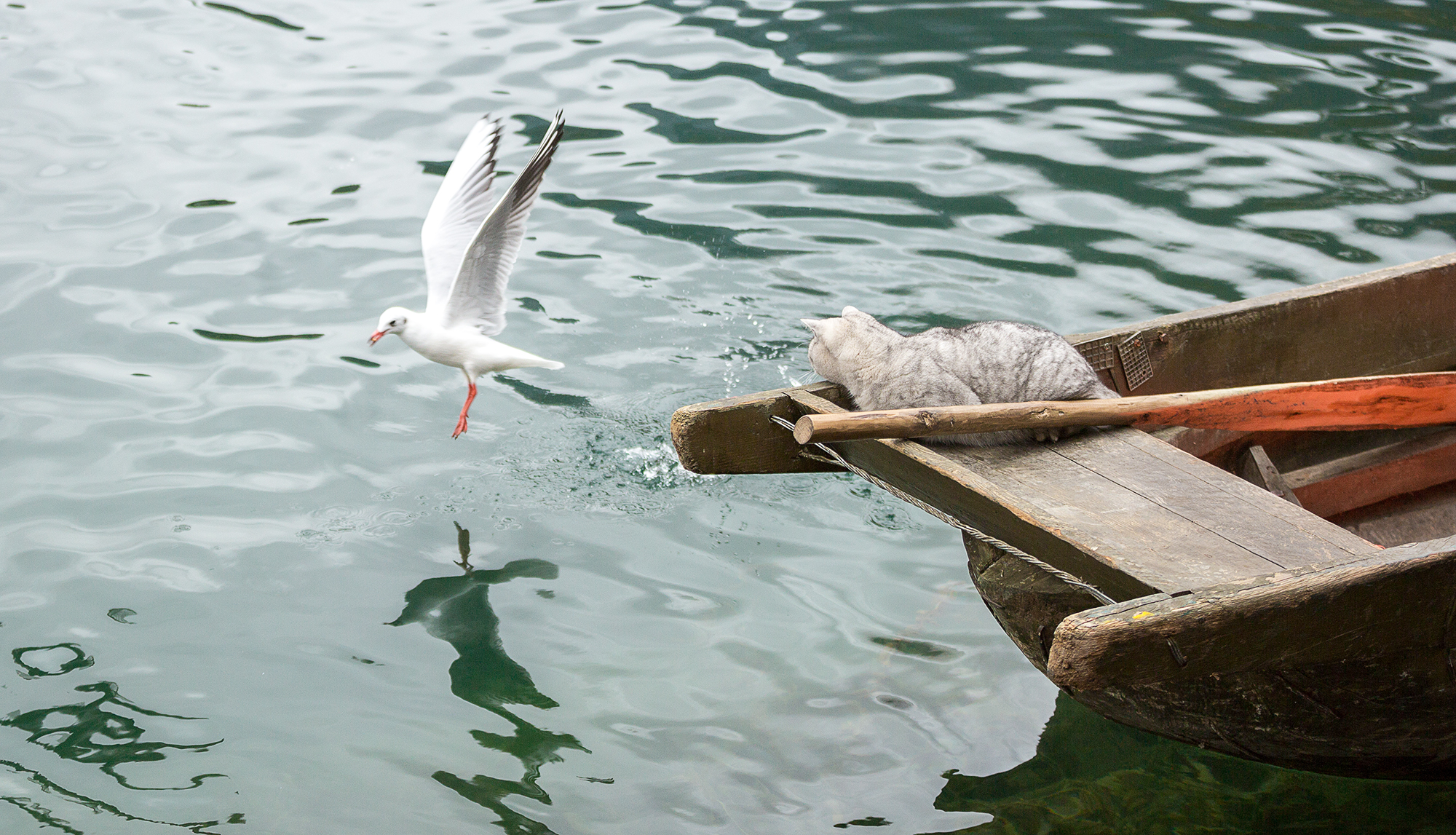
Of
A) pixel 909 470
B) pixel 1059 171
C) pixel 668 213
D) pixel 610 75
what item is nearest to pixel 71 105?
pixel 610 75

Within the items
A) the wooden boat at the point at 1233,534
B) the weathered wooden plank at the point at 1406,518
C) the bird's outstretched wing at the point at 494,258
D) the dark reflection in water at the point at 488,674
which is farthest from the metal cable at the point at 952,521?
the weathered wooden plank at the point at 1406,518

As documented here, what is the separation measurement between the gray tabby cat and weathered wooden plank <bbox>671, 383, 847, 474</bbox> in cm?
24

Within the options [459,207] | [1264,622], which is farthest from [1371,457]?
[459,207]

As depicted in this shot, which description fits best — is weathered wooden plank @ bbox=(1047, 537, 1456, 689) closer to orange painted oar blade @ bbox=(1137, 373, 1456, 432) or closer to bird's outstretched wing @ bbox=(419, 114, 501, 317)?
orange painted oar blade @ bbox=(1137, 373, 1456, 432)

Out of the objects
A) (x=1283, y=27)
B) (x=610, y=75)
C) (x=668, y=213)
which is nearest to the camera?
(x=668, y=213)

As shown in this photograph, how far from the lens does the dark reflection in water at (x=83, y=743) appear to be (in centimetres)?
353

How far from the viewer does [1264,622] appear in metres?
2.40

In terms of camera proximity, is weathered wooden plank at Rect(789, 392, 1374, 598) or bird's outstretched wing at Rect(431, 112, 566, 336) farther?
bird's outstretched wing at Rect(431, 112, 566, 336)

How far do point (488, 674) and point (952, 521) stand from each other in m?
1.95

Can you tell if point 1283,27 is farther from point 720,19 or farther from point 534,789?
point 534,789

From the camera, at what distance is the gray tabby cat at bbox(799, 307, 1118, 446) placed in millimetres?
3461

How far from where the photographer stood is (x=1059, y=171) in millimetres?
7930

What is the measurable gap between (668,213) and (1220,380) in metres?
4.36

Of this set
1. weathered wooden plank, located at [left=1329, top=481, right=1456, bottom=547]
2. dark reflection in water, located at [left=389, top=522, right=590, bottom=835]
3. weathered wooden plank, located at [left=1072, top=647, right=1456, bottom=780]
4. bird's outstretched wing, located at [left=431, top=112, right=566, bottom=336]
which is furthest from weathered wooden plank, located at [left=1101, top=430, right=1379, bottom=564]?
bird's outstretched wing, located at [left=431, top=112, right=566, bottom=336]
